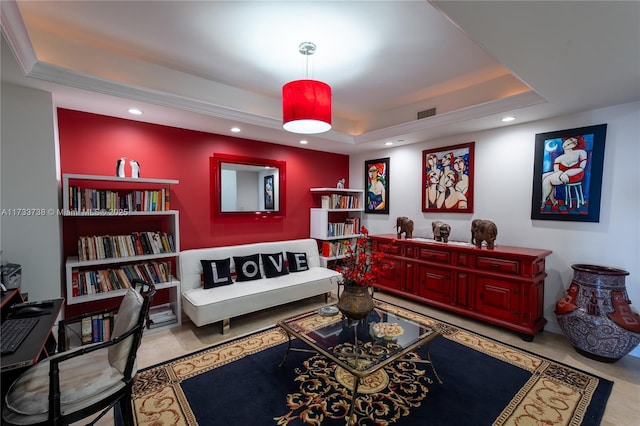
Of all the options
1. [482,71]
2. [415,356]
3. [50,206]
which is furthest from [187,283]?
[482,71]

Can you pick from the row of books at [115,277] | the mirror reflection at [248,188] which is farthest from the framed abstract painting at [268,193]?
the row of books at [115,277]

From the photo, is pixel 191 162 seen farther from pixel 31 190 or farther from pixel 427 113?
pixel 427 113

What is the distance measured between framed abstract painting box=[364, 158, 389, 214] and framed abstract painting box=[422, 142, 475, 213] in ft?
2.29

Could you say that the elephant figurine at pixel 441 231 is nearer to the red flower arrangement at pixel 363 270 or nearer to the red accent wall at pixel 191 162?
the red flower arrangement at pixel 363 270

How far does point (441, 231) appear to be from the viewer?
12.1ft

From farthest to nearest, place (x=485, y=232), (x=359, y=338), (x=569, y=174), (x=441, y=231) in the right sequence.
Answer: (x=441, y=231), (x=485, y=232), (x=569, y=174), (x=359, y=338)

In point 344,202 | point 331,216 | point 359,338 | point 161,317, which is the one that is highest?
point 344,202

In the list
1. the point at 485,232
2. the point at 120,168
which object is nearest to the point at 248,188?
the point at 120,168

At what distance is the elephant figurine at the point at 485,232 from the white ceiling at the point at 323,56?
1192mm

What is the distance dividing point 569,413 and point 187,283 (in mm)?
3536

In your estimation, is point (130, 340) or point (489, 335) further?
point (489, 335)

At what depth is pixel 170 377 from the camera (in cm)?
221

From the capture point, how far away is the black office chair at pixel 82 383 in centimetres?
123

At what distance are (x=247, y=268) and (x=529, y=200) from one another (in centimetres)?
351
